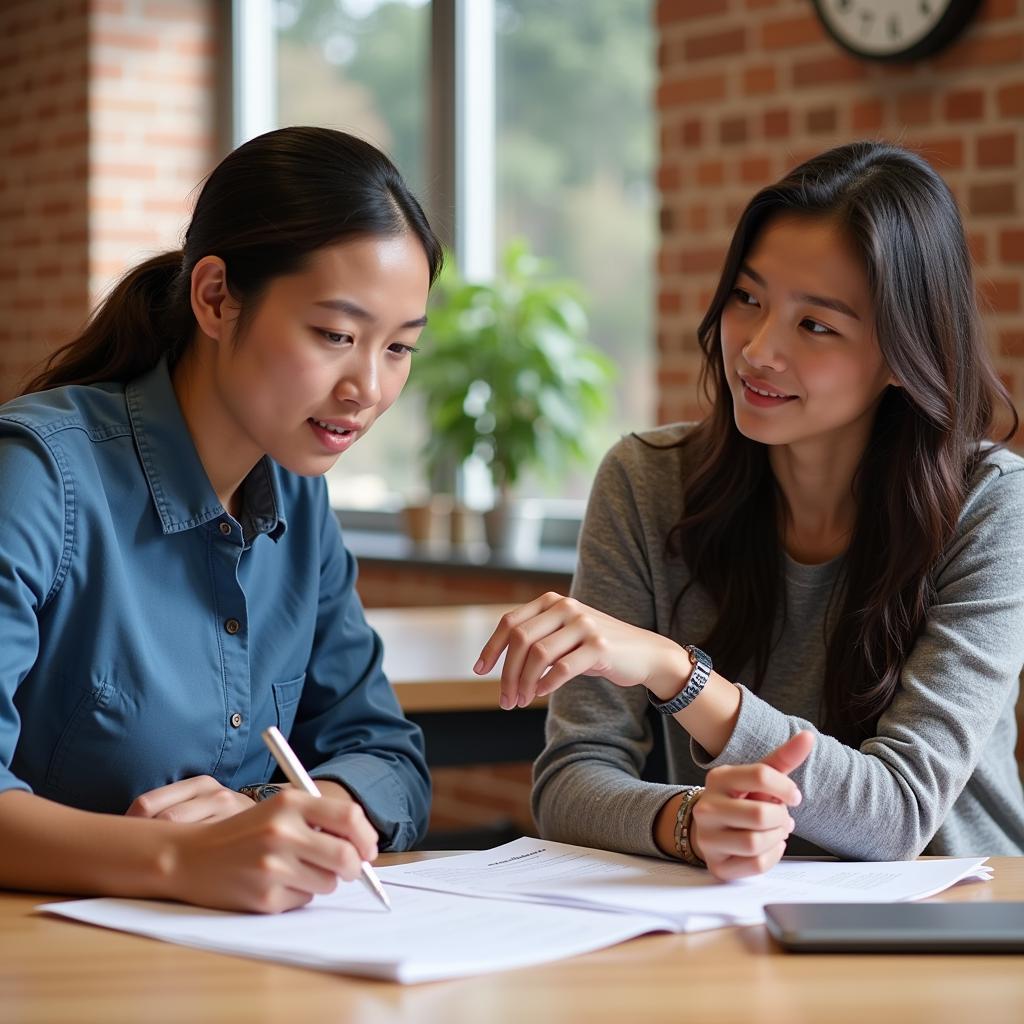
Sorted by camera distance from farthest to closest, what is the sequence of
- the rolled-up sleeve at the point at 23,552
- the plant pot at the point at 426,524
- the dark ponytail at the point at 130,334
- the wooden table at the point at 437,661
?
the plant pot at the point at 426,524 → the wooden table at the point at 437,661 → the dark ponytail at the point at 130,334 → the rolled-up sleeve at the point at 23,552

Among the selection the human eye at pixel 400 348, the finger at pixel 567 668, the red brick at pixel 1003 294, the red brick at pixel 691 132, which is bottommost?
the finger at pixel 567 668

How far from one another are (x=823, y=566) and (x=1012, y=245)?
4.05 ft

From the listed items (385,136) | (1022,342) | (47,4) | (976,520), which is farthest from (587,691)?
(47,4)

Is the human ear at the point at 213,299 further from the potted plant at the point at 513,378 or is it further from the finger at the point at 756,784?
the potted plant at the point at 513,378

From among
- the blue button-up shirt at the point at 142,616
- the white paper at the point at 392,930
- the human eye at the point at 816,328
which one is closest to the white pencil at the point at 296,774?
the white paper at the point at 392,930

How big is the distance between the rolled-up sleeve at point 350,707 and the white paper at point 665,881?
0.74ft

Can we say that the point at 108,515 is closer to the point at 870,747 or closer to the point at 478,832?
the point at 870,747

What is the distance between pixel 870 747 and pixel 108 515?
0.75 meters

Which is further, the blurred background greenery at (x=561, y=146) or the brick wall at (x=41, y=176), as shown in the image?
the brick wall at (x=41, y=176)

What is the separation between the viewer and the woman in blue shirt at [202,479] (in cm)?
135

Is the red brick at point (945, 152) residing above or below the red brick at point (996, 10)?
below

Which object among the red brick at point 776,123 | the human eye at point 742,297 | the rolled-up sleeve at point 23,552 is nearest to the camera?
the rolled-up sleeve at point 23,552

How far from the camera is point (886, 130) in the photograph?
2.87 m

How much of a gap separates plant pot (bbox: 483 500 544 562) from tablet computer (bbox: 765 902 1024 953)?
2.69 meters
